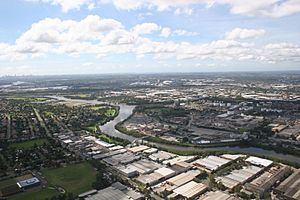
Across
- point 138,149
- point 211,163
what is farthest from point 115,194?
point 138,149

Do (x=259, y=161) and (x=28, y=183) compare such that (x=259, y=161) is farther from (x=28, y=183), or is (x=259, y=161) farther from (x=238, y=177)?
(x=28, y=183)

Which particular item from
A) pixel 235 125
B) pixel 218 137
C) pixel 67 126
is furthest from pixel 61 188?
pixel 235 125

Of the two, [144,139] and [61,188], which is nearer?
[61,188]

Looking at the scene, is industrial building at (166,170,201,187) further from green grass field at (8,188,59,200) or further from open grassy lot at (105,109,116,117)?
open grassy lot at (105,109,116,117)

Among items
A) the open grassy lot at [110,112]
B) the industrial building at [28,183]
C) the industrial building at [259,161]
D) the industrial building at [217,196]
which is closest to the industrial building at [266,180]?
the industrial building at [259,161]

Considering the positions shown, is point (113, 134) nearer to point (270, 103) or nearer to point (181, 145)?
point (181, 145)

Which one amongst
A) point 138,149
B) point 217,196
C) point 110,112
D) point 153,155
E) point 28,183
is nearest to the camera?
point 217,196
